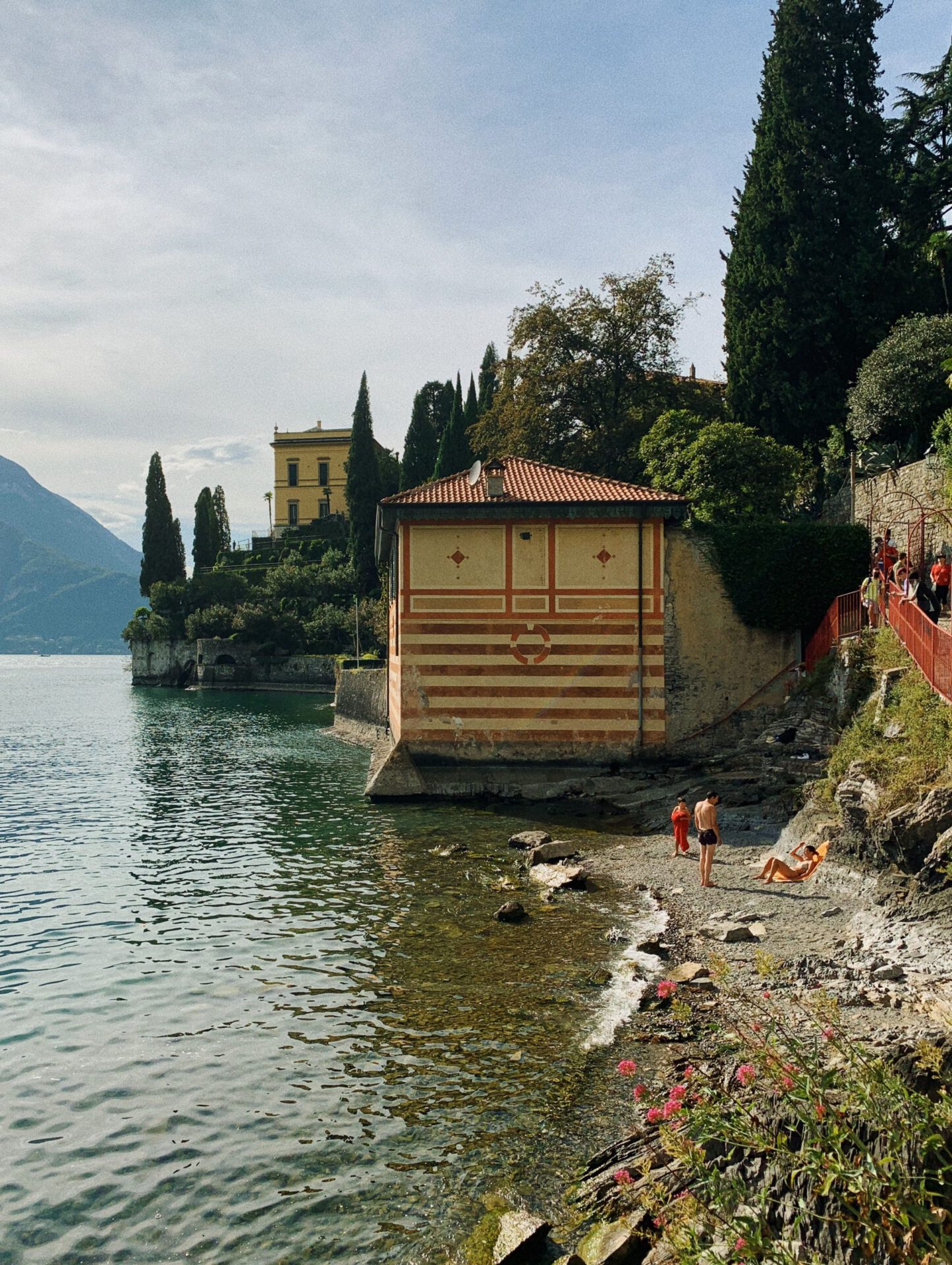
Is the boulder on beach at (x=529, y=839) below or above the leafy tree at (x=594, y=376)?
below

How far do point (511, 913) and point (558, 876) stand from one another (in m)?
2.45

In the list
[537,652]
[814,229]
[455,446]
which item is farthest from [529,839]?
[455,446]

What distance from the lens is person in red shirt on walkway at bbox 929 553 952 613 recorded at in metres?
18.0

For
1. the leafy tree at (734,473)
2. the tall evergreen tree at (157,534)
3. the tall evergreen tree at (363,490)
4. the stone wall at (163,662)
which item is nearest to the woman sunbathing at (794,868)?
the leafy tree at (734,473)

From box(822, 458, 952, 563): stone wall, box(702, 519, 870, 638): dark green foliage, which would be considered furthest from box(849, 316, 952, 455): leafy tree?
box(702, 519, 870, 638): dark green foliage

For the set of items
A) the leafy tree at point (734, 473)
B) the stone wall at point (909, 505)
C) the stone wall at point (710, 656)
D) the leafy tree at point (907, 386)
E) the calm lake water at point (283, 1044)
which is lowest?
the calm lake water at point (283, 1044)

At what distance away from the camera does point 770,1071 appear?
545 cm

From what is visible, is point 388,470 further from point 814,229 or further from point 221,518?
point 814,229

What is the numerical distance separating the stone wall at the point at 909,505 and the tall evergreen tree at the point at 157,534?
76.3 metres

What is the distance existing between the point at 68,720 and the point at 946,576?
49801 mm

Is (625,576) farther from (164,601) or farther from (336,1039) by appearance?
(164,601)

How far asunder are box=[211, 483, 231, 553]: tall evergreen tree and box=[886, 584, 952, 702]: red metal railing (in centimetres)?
8959

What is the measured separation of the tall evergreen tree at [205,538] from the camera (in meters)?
96.2

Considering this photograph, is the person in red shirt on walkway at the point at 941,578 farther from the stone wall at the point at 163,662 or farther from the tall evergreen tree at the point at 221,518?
the tall evergreen tree at the point at 221,518
